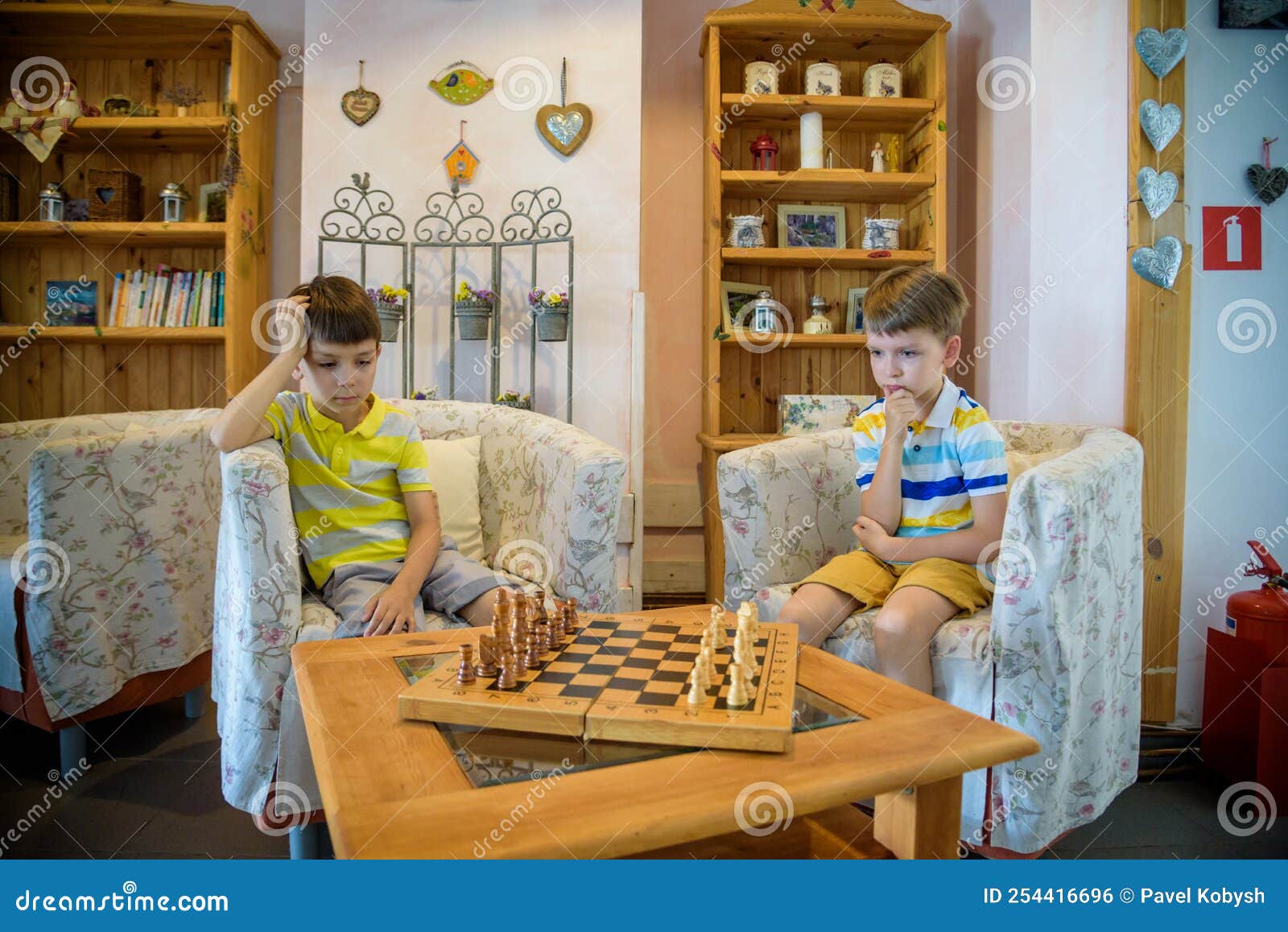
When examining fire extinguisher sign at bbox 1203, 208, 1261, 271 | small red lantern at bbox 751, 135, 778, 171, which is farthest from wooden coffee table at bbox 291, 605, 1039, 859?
small red lantern at bbox 751, 135, 778, 171

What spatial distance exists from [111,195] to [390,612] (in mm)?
2505

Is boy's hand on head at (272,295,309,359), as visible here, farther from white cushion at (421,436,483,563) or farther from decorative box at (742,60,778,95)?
decorative box at (742,60,778,95)

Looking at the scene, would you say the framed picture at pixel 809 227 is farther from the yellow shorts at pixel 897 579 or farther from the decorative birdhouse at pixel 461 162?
the yellow shorts at pixel 897 579

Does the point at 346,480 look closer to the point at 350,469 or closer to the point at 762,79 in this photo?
the point at 350,469

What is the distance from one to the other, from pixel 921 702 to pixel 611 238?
2.28 metres

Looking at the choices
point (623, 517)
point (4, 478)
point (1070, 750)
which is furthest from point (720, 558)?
point (4, 478)

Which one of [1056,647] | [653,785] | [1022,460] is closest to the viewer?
[653,785]

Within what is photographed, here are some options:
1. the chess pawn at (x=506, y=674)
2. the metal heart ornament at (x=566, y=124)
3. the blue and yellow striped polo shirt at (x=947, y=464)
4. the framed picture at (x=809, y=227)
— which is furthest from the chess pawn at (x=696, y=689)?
the framed picture at (x=809, y=227)

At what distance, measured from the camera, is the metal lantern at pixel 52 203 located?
3.08 metres

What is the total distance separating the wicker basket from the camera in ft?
10.2

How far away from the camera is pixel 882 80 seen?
9.94 feet

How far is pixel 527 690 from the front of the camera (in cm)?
98

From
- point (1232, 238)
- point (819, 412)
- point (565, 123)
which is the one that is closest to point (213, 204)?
point (565, 123)
